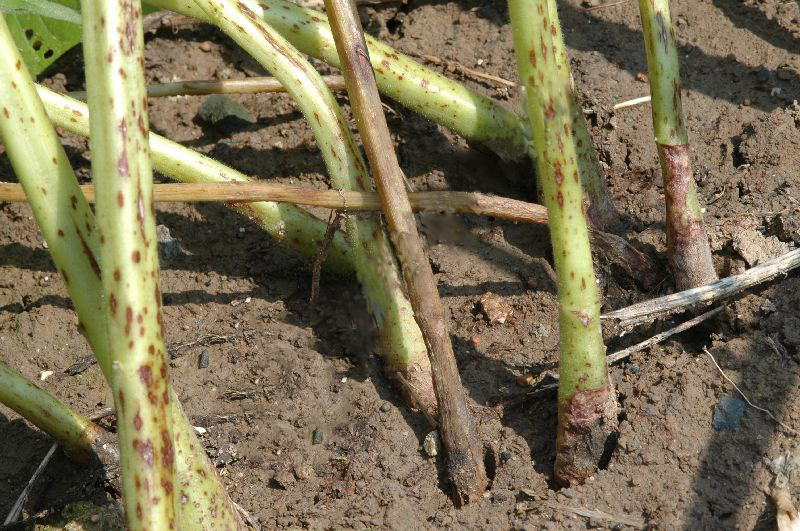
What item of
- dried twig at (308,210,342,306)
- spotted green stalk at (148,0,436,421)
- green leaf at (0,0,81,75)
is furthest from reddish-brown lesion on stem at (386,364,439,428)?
green leaf at (0,0,81,75)

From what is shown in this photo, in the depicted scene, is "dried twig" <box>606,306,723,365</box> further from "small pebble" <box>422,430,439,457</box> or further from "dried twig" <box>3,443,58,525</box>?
"dried twig" <box>3,443,58,525</box>

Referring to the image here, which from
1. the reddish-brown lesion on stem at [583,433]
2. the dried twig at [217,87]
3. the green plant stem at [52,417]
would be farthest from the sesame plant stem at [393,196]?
the green plant stem at [52,417]

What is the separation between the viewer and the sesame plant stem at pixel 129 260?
42.1 inches

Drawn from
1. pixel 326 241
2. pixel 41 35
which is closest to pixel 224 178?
pixel 326 241

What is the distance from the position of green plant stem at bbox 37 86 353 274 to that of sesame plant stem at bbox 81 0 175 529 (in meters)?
0.70

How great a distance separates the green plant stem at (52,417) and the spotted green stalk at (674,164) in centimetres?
123

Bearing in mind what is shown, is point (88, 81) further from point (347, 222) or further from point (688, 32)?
point (688, 32)

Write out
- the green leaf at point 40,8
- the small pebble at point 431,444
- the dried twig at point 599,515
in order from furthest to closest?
the small pebble at point 431,444, the dried twig at point 599,515, the green leaf at point 40,8

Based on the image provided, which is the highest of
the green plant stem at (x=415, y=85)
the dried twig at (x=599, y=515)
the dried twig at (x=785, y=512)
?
the green plant stem at (x=415, y=85)

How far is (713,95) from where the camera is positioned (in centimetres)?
232

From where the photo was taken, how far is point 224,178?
1943 millimetres

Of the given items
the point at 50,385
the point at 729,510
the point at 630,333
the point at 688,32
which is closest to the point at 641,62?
the point at 688,32

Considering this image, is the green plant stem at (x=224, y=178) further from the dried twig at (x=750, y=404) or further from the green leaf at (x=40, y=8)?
the dried twig at (x=750, y=404)

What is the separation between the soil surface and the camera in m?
1.63
